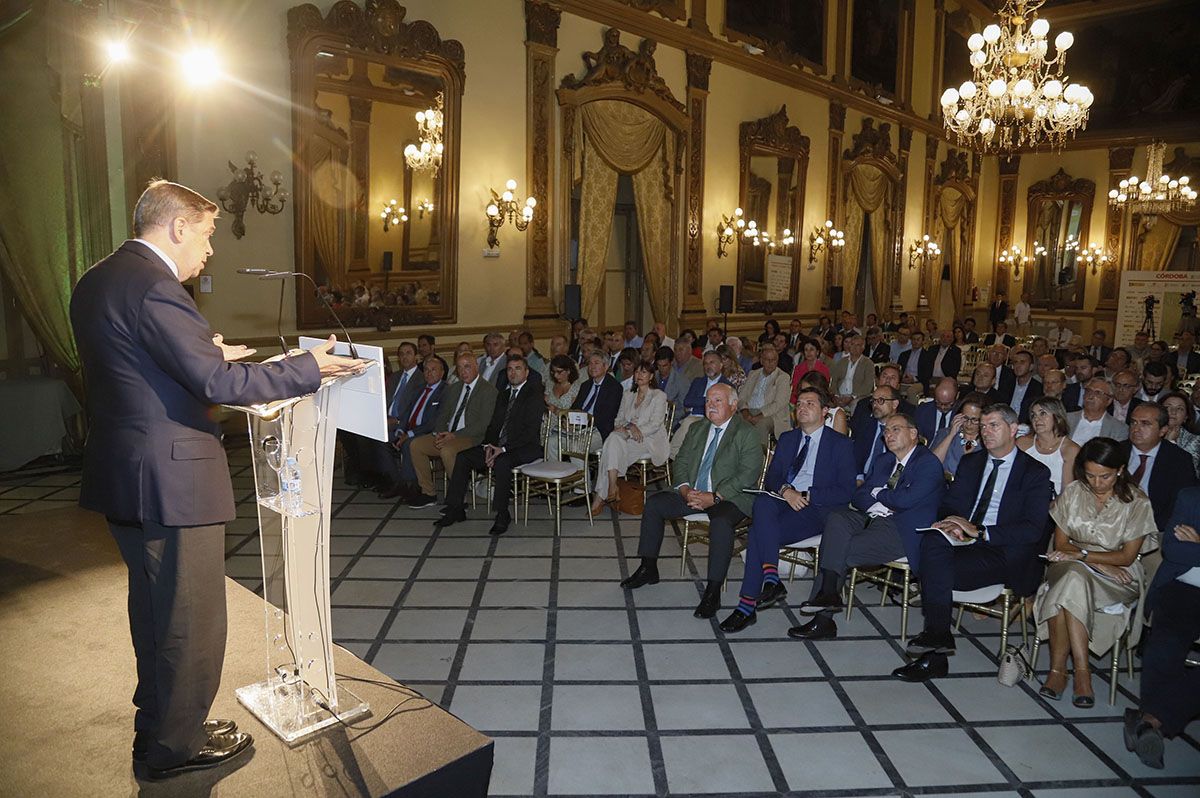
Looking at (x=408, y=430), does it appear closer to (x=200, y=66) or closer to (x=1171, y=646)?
(x=200, y=66)

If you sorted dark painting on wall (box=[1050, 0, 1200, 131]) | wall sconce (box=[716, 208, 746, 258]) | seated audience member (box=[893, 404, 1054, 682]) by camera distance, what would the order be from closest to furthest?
seated audience member (box=[893, 404, 1054, 682]) → wall sconce (box=[716, 208, 746, 258]) → dark painting on wall (box=[1050, 0, 1200, 131])

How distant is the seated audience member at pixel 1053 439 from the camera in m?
4.56

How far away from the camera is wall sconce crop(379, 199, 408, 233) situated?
9.01m

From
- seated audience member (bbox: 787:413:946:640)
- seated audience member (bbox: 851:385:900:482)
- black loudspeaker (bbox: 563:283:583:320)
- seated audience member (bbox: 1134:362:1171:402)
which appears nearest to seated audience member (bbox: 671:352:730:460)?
seated audience member (bbox: 851:385:900:482)

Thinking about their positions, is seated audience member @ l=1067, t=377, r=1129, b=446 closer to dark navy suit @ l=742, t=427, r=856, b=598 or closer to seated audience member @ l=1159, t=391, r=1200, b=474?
seated audience member @ l=1159, t=391, r=1200, b=474

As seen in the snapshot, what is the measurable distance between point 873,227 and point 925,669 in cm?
1583

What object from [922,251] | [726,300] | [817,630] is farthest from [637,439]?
[922,251]

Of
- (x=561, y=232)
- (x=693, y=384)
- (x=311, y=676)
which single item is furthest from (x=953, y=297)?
(x=311, y=676)

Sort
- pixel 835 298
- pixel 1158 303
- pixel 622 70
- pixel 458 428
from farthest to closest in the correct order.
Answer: pixel 835 298 → pixel 1158 303 → pixel 622 70 → pixel 458 428

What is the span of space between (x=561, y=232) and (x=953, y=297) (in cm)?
1480

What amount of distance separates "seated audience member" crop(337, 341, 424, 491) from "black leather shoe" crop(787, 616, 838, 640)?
3796 millimetres

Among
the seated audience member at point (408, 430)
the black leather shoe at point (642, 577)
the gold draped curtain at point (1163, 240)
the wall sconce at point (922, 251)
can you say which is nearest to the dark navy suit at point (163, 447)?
the black leather shoe at point (642, 577)

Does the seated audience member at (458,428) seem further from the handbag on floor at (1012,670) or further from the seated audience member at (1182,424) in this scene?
the seated audience member at (1182,424)

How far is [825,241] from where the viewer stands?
16.4 meters
